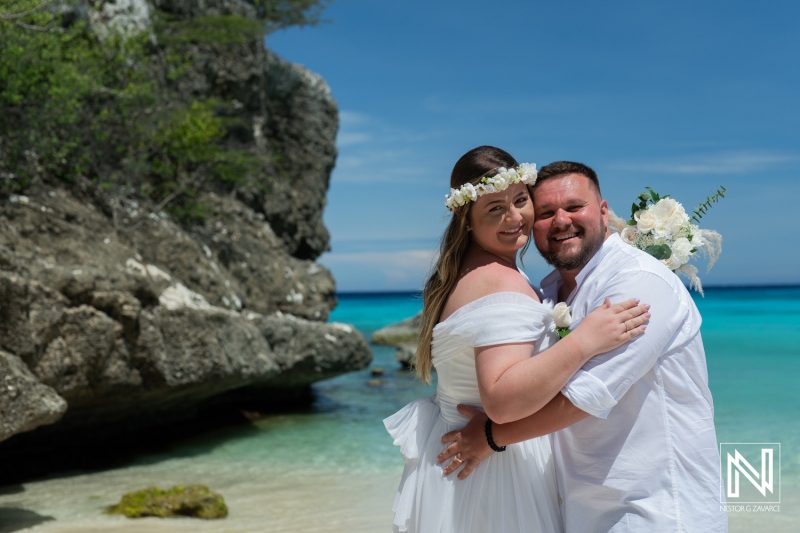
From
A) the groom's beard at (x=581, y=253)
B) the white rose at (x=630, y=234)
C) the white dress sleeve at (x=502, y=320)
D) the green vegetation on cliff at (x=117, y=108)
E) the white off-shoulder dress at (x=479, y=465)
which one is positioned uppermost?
the green vegetation on cliff at (x=117, y=108)

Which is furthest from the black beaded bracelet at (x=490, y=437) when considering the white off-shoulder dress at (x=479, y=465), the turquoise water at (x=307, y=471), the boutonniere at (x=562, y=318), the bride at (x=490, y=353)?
the turquoise water at (x=307, y=471)

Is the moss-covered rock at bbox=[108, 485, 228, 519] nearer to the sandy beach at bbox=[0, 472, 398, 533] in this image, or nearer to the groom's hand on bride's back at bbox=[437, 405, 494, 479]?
the sandy beach at bbox=[0, 472, 398, 533]

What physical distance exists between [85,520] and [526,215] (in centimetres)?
567

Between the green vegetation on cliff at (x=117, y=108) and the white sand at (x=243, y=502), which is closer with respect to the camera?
the white sand at (x=243, y=502)

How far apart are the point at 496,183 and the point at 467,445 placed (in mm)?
1071

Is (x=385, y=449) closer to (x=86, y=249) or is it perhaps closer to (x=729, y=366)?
(x=86, y=249)

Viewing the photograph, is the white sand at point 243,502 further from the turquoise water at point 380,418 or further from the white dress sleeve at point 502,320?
the white dress sleeve at point 502,320

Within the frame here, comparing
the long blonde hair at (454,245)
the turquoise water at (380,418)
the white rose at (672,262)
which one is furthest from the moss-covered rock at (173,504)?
the white rose at (672,262)

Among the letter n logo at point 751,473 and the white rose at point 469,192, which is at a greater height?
the white rose at point 469,192

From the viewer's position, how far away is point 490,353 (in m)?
2.96

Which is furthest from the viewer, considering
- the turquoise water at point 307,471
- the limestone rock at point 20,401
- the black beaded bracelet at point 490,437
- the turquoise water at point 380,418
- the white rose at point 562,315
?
the turquoise water at point 380,418

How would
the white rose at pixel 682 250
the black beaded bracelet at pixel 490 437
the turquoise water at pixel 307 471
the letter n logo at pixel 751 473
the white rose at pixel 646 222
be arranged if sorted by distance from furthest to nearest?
the letter n logo at pixel 751 473 → the turquoise water at pixel 307 471 → the white rose at pixel 646 222 → the white rose at pixel 682 250 → the black beaded bracelet at pixel 490 437

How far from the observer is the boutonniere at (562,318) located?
9.66 feet

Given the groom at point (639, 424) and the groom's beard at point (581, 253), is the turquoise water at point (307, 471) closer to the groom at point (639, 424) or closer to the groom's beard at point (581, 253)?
the groom's beard at point (581, 253)
